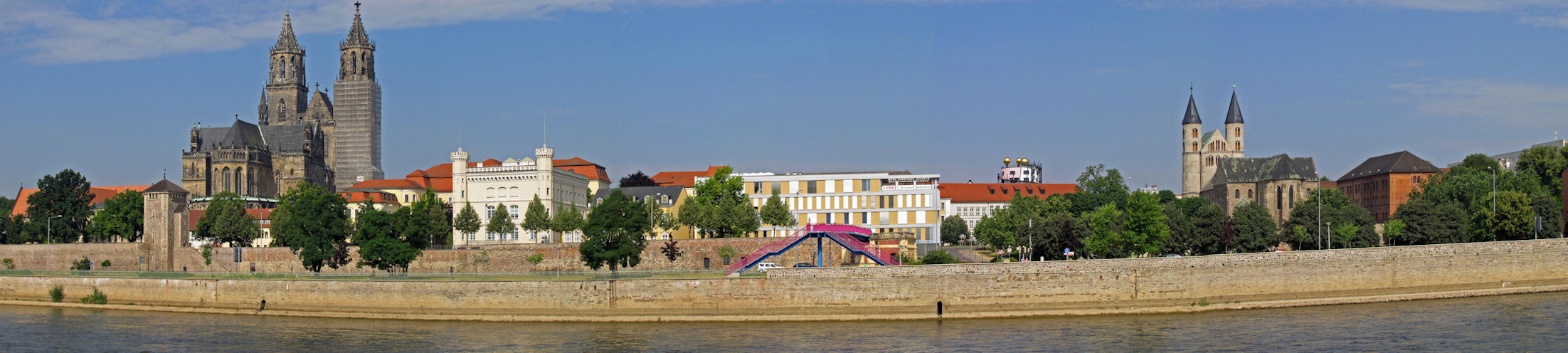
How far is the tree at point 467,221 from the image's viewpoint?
86250mm

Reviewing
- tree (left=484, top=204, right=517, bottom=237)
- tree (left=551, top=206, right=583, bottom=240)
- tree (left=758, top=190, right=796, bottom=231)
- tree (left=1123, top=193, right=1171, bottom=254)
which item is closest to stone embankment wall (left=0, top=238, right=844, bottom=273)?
tree (left=551, top=206, right=583, bottom=240)

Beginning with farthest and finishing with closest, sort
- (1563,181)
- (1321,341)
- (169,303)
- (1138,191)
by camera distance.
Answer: (1563,181) → (1138,191) → (169,303) → (1321,341)

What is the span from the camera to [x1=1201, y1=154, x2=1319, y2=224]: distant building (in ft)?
407

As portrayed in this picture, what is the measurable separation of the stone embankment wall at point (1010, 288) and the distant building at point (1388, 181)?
58.4 metres

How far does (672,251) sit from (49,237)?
50714 mm

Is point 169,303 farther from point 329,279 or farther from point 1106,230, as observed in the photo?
point 1106,230

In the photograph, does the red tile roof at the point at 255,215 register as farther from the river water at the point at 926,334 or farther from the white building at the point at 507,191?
the river water at the point at 926,334

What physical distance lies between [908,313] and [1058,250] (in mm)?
25321

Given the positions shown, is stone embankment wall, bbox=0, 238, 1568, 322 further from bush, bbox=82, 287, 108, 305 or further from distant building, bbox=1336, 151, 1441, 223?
distant building, bbox=1336, 151, 1441, 223

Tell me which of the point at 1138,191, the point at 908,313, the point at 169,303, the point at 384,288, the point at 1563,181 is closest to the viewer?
the point at 908,313

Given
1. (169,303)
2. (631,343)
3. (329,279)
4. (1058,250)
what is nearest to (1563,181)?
(1058,250)

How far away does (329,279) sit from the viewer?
5931 centimetres

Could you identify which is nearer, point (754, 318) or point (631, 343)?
point (631, 343)

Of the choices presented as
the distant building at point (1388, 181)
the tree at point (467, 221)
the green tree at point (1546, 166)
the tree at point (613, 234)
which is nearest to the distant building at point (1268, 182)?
the distant building at point (1388, 181)
